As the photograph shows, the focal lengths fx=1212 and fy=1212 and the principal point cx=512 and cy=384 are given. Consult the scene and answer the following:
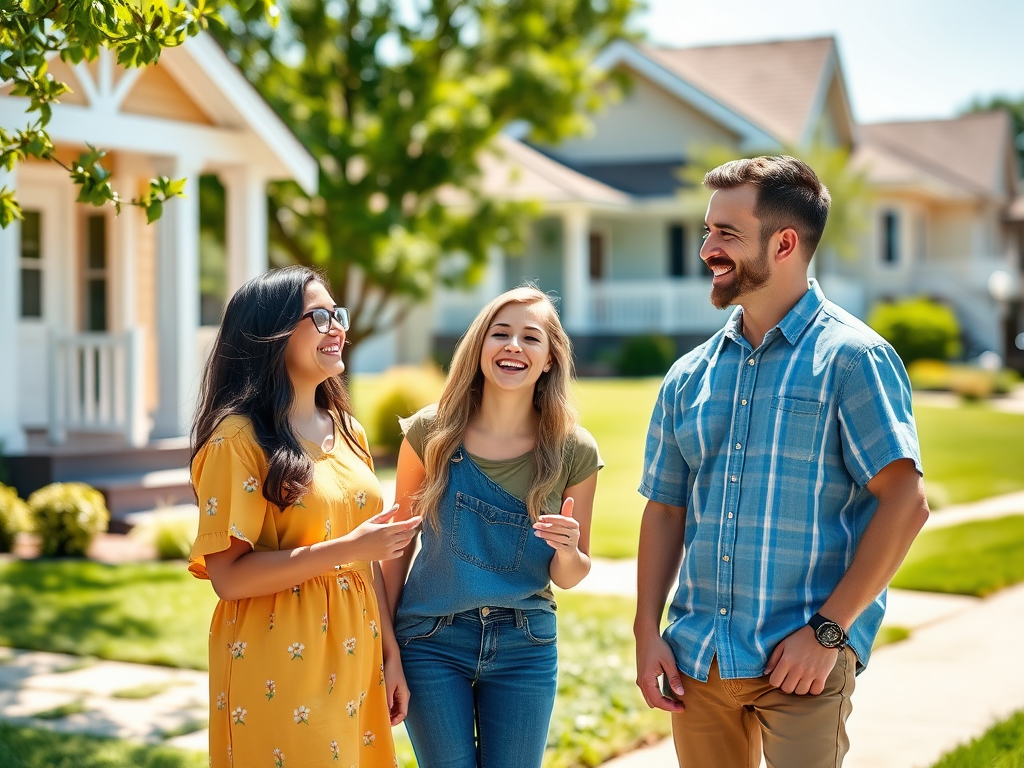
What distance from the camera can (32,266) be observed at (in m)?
13.0

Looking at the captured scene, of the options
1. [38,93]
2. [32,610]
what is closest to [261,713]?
[38,93]

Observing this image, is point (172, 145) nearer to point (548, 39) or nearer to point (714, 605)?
point (548, 39)

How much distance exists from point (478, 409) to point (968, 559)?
24.6 feet

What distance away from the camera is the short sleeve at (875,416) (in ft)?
9.43

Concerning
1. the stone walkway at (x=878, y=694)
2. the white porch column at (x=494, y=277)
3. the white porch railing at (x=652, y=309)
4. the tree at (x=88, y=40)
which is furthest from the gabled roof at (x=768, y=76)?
the tree at (x=88, y=40)

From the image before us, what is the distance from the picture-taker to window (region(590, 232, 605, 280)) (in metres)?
31.1

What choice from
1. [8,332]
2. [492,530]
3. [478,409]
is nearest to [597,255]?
[8,332]

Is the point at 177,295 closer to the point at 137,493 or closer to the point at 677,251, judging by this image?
the point at 137,493

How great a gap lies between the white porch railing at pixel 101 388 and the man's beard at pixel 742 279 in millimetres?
9297

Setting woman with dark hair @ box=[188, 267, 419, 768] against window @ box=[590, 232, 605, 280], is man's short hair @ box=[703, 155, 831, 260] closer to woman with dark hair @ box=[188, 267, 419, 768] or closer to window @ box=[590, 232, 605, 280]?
woman with dark hair @ box=[188, 267, 419, 768]

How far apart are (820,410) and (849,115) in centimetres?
3241

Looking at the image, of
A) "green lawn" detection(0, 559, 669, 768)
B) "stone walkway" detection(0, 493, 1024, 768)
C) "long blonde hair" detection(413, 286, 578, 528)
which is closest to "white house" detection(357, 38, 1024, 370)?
"green lawn" detection(0, 559, 669, 768)

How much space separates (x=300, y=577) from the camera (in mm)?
3035

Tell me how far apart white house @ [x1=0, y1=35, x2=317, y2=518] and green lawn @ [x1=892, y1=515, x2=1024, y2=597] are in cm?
661
